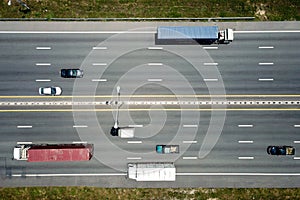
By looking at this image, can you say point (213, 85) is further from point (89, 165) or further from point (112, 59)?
point (89, 165)

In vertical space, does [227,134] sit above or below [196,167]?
above

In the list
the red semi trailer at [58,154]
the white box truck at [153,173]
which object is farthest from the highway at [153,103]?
the red semi trailer at [58,154]

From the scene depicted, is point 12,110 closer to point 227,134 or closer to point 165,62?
point 165,62

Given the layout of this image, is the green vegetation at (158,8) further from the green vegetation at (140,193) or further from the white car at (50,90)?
the green vegetation at (140,193)

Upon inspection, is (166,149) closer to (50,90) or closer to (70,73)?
(70,73)

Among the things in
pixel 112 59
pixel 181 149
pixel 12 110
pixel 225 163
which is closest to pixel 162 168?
pixel 181 149

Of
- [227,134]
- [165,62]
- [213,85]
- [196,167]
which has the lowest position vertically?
[196,167]

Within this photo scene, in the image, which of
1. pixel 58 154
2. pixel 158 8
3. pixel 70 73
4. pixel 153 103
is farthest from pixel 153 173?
pixel 158 8
